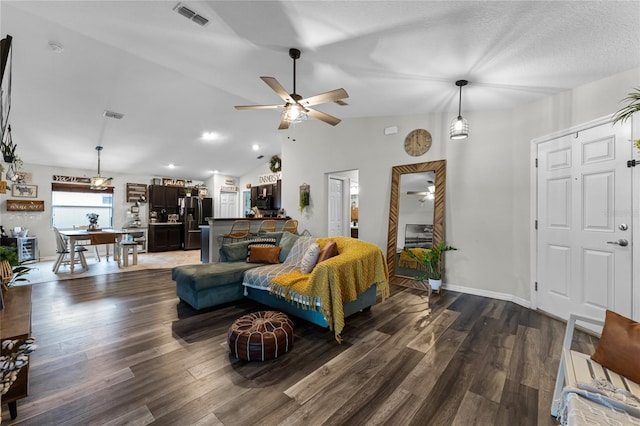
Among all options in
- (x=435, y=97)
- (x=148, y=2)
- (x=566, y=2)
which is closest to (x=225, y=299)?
(x=148, y=2)

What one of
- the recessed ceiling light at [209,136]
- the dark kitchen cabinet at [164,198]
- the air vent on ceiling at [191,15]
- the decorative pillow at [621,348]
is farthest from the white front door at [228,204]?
the decorative pillow at [621,348]

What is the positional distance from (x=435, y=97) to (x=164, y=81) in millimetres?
4275

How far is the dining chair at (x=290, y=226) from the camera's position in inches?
240

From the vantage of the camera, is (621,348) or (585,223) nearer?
(621,348)

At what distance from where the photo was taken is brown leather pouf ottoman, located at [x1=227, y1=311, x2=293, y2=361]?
2127mm

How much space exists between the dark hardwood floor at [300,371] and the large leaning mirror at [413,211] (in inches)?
51.6

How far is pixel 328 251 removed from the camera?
3.10 metres

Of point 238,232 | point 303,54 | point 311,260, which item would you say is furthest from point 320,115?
point 238,232

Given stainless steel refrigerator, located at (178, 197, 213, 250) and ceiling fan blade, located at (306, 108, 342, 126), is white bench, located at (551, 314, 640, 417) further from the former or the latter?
stainless steel refrigerator, located at (178, 197, 213, 250)

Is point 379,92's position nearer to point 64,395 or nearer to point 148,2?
point 148,2

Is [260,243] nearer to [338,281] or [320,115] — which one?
[338,281]

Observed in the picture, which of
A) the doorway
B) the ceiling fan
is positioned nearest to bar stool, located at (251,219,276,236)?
the doorway

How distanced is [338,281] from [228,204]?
8.16 m

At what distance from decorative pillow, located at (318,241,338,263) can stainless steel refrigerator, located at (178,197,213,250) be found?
6900 millimetres
